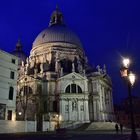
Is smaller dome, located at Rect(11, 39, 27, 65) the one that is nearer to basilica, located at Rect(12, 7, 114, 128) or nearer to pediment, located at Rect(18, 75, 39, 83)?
basilica, located at Rect(12, 7, 114, 128)

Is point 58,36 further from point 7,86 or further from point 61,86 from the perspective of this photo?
point 7,86

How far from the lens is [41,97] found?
2149 inches

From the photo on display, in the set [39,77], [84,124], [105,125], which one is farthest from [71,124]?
[39,77]

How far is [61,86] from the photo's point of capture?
5378 cm

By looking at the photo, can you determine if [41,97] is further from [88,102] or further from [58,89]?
[88,102]

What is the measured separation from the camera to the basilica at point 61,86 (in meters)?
52.2

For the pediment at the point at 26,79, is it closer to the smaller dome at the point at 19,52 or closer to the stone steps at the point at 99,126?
the stone steps at the point at 99,126

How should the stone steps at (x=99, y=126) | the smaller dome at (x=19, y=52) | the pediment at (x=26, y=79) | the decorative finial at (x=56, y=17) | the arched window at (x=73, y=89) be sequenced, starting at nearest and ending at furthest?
the stone steps at (x=99, y=126), the arched window at (x=73, y=89), the pediment at (x=26, y=79), the decorative finial at (x=56, y=17), the smaller dome at (x=19, y=52)

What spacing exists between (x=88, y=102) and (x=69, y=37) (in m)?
21.4

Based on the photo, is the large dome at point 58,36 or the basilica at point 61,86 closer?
the basilica at point 61,86

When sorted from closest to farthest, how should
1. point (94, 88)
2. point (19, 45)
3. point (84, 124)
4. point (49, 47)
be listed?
point (84, 124) < point (94, 88) < point (49, 47) < point (19, 45)

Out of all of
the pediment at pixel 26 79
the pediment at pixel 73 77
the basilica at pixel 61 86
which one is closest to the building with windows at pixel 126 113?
the basilica at pixel 61 86

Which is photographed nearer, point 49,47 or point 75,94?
point 75,94

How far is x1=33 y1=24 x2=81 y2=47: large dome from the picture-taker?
66.6m
